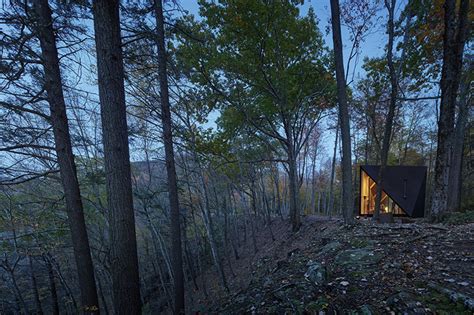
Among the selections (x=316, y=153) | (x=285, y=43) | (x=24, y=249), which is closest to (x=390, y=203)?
(x=316, y=153)

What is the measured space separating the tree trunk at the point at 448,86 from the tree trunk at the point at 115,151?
672 centimetres

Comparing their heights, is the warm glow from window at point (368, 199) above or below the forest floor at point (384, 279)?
below

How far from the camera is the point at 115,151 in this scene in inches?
102

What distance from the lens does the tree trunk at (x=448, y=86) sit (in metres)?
4.87

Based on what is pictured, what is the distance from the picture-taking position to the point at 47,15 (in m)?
3.32

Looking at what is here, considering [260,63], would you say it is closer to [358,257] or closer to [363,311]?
[358,257]

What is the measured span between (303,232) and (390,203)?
29.0ft

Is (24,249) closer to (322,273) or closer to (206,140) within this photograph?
(206,140)

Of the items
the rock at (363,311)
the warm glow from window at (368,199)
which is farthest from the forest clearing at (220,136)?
the warm glow from window at (368,199)

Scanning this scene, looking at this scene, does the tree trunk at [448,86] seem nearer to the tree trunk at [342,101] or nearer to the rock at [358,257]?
the tree trunk at [342,101]

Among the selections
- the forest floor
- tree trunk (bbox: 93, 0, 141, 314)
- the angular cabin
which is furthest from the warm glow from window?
tree trunk (bbox: 93, 0, 141, 314)

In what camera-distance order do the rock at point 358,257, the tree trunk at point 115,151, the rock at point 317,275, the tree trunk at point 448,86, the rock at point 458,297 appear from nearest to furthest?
the rock at point 458,297 < the tree trunk at point 115,151 < the rock at point 317,275 < the rock at point 358,257 < the tree trunk at point 448,86

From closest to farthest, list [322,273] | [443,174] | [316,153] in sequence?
[322,273], [443,174], [316,153]

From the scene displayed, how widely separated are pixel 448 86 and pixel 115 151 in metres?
7.05
